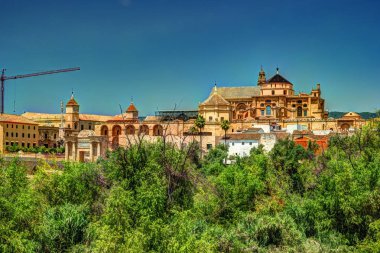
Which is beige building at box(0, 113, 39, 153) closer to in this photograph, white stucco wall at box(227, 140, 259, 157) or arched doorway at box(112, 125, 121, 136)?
arched doorway at box(112, 125, 121, 136)

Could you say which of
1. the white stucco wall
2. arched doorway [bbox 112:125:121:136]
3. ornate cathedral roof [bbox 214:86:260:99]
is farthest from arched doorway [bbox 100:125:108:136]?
the white stucco wall

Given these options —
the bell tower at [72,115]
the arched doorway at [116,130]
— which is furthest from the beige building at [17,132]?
the arched doorway at [116,130]

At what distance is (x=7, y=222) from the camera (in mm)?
19953

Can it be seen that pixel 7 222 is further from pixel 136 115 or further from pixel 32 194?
pixel 136 115

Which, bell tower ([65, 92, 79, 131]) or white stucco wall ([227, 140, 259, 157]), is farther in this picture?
bell tower ([65, 92, 79, 131])

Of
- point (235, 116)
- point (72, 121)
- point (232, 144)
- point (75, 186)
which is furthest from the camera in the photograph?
point (72, 121)

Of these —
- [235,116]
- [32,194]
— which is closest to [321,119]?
[235,116]

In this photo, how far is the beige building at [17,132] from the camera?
73125 millimetres

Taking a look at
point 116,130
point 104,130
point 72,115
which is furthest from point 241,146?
point 72,115

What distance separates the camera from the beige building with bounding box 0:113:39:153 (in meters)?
73.1

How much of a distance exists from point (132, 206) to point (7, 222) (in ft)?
16.6

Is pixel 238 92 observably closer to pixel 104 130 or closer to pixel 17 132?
pixel 104 130

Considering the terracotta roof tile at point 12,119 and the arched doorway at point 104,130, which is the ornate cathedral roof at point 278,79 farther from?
the terracotta roof tile at point 12,119

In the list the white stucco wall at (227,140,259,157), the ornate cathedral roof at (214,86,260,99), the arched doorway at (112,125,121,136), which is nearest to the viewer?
the white stucco wall at (227,140,259,157)
